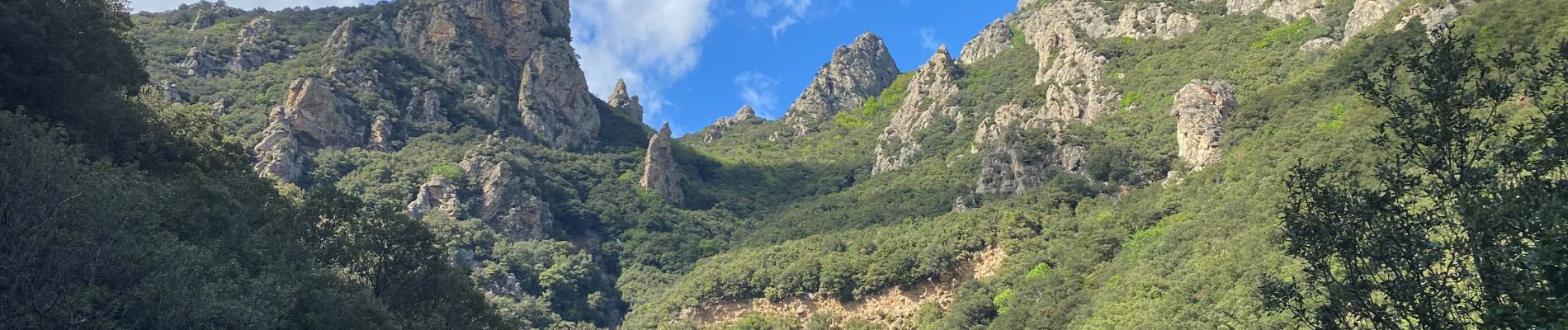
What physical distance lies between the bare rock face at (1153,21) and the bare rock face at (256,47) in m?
106

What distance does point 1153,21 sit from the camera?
120 meters

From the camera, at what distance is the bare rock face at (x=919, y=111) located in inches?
4803

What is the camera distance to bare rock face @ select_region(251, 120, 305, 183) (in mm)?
91562

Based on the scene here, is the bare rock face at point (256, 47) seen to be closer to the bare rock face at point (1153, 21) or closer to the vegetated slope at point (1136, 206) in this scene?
the vegetated slope at point (1136, 206)

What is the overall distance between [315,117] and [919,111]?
75904 millimetres

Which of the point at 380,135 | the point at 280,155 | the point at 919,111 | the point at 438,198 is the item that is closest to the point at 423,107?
the point at 380,135

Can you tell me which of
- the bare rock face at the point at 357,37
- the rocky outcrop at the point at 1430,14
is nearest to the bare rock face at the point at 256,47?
the bare rock face at the point at 357,37

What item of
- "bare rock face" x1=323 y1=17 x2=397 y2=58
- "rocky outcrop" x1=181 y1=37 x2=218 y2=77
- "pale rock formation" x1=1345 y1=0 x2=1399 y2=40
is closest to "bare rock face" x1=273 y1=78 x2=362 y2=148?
"rocky outcrop" x1=181 y1=37 x2=218 y2=77

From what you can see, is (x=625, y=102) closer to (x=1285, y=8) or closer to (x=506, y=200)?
(x=506, y=200)

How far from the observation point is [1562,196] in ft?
41.3

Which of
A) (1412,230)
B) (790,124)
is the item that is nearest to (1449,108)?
(1412,230)

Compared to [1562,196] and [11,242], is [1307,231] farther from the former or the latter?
[11,242]

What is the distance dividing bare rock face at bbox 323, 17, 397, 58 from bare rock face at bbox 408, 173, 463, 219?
30.8m

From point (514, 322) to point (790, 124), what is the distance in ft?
412
